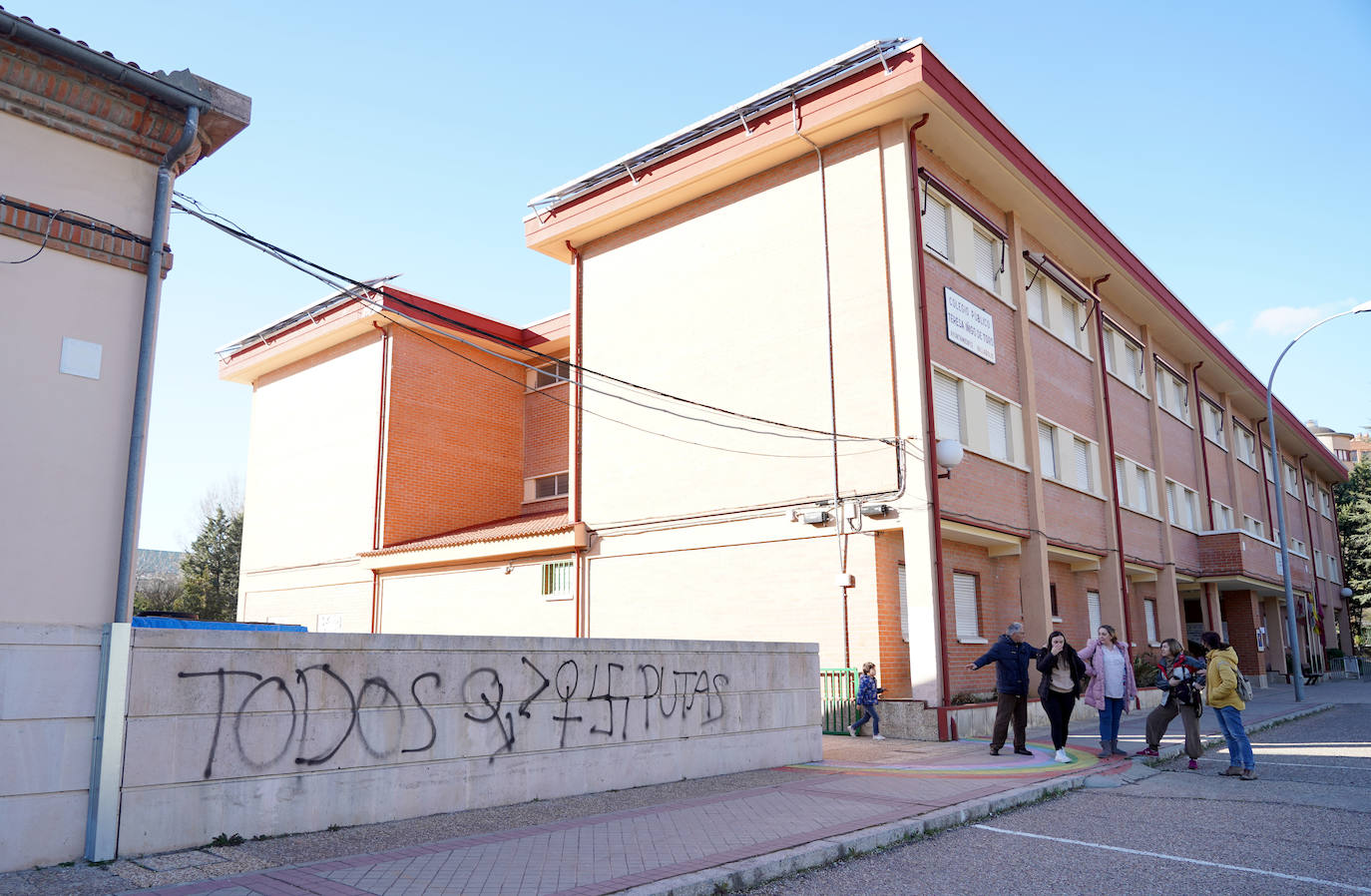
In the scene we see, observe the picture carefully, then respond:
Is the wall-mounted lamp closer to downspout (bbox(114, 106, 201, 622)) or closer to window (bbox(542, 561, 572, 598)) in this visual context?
window (bbox(542, 561, 572, 598))

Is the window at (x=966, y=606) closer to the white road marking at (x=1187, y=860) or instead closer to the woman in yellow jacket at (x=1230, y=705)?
the woman in yellow jacket at (x=1230, y=705)

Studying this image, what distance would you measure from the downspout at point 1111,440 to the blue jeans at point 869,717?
906 centimetres

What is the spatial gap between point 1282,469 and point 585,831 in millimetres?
42976

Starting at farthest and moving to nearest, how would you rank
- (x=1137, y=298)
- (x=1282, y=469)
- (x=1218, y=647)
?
(x=1282, y=469), (x=1137, y=298), (x=1218, y=647)

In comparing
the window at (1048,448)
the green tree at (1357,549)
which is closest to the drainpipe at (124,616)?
the window at (1048,448)

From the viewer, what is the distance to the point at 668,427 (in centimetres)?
1844

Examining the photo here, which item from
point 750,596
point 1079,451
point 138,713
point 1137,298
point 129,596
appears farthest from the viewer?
point 1137,298

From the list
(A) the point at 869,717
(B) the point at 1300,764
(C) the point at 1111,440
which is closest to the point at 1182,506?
(C) the point at 1111,440

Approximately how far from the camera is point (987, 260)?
62.0 feet

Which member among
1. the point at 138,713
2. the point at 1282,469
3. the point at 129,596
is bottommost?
the point at 138,713

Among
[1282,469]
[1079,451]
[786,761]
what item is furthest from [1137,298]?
[1282,469]

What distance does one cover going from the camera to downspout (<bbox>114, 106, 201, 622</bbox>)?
700cm

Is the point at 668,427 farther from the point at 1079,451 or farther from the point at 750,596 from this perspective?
the point at 1079,451

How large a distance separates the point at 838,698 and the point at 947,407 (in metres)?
5.14
